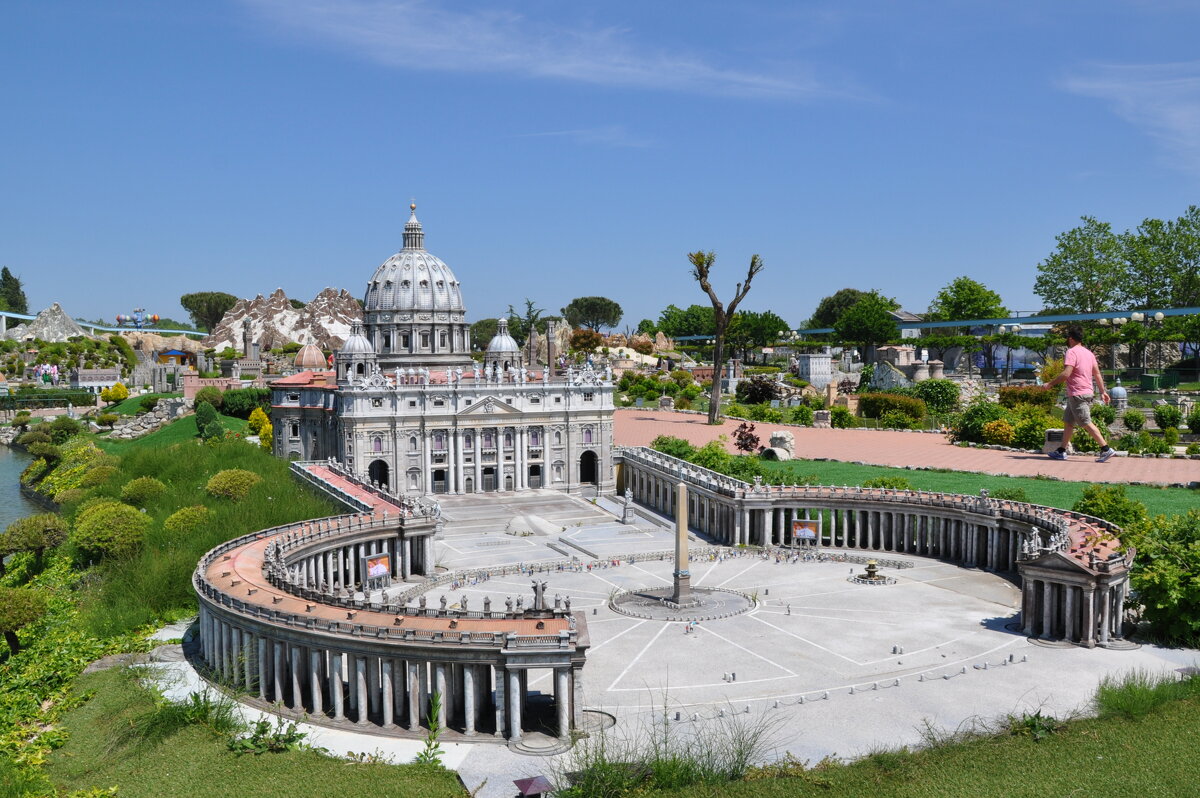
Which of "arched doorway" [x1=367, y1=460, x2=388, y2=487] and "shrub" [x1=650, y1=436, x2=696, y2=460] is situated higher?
"shrub" [x1=650, y1=436, x2=696, y2=460]

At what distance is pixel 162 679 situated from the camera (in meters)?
48.2

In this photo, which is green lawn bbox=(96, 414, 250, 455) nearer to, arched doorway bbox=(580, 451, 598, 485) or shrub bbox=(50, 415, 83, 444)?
shrub bbox=(50, 415, 83, 444)

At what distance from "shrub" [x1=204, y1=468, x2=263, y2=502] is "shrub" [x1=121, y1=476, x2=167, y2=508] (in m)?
5.71

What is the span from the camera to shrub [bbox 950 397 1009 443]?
358 feet

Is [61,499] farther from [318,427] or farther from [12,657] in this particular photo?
[12,657]

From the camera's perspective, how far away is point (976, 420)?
10969 cm

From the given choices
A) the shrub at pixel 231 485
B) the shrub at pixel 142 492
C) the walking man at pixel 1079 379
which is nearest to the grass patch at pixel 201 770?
the walking man at pixel 1079 379

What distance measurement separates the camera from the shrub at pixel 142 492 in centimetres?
8350

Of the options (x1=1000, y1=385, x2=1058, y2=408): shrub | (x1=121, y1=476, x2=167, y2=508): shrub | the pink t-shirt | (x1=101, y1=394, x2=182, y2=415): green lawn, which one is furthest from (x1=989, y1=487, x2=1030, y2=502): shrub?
(x1=101, y1=394, x2=182, y2=415): green lawn

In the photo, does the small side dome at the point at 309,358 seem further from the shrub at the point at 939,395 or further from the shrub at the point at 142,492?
the shrub at the point at 939,395

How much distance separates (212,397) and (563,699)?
121 meters

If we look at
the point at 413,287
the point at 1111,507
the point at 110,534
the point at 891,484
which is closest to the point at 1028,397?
the point at 891,484

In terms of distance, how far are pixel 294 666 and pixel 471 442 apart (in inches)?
2236

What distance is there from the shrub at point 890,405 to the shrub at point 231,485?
75.7 metres
